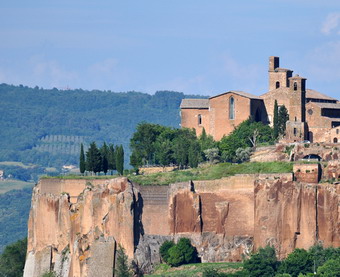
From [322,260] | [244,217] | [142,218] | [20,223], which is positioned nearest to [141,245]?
[142,218]

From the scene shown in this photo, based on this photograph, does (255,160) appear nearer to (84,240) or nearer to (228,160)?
(228,160)

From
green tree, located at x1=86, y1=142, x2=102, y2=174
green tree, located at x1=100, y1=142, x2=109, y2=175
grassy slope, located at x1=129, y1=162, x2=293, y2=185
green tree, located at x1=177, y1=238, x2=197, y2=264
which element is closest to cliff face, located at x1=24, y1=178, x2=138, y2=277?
grassy slope, located at x1=129, y1=162, x2=293, y2=185

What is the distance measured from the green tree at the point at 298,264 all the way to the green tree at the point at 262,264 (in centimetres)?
56

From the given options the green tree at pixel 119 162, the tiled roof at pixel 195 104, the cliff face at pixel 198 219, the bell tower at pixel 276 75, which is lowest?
the cliff face at pixel 198 219

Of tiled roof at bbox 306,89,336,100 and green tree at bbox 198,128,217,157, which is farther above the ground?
tiled roof at bbox 306,89,336,100

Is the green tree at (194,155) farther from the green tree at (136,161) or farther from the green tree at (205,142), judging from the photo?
the green tree at (136,161)

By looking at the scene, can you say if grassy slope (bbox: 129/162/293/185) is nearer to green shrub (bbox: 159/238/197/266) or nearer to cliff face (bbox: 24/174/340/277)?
cliff face (bbox: 24/174/340/277)

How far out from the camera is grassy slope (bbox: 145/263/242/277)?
258 ft

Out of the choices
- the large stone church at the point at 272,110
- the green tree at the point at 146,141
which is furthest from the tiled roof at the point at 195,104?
the green tree at the point at 146,141

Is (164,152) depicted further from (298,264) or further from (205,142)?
(298,264)

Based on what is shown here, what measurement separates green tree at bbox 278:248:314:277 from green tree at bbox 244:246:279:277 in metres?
0.56

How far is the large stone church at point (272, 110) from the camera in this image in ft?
305

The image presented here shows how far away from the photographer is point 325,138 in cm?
9250

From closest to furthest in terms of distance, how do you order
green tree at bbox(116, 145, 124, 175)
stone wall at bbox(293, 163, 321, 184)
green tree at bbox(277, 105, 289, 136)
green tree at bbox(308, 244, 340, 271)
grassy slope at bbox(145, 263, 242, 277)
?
green tree at bbox(308, 244, 340, 271)
grassy slope at bbox(145, 263, 242, 277)
stone wall at bbox(293, 163, 321, 184)
green tree at bbox(116, 145, 124, 175)
green tree at bbox(277, 105, 289, 136)
